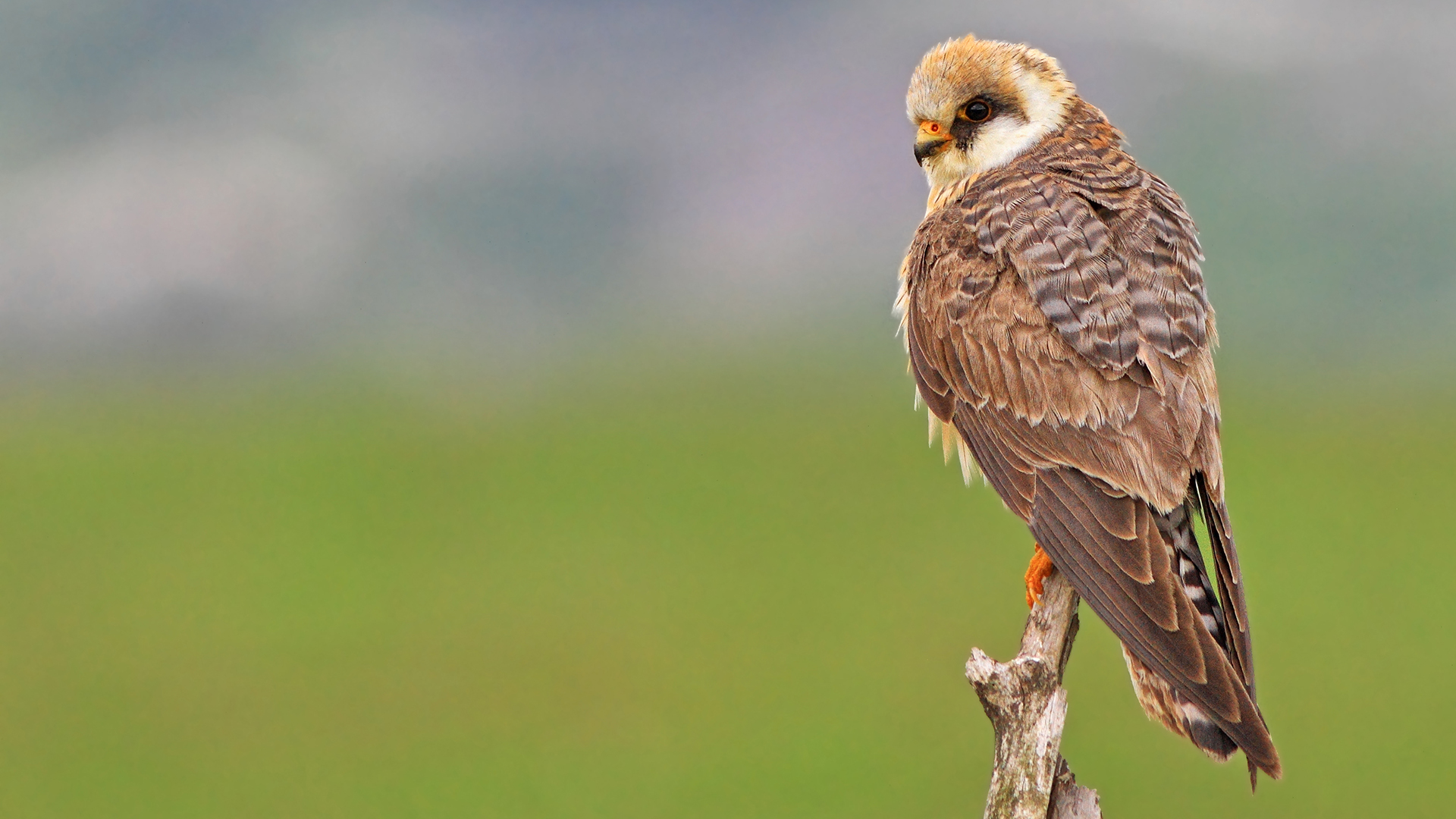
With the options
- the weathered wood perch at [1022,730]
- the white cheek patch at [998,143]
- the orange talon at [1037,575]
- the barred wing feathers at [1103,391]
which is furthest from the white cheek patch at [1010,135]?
the weathered wood perch at [1022,730]

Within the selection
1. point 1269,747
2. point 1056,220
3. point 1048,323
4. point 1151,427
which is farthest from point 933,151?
point 1269,747

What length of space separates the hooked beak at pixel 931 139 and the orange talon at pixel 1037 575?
1726 mm

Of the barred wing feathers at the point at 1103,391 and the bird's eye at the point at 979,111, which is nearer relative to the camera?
the barred wing feathers at the point at 1103,391

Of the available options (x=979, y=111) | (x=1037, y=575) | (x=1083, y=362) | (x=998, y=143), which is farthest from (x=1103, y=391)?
(x=979, y=111)

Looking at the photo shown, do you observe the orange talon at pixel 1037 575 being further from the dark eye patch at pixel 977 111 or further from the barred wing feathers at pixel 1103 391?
the dark eye patch at pixel 977 111

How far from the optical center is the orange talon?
4098 millimetres

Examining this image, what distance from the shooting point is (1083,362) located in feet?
13.3

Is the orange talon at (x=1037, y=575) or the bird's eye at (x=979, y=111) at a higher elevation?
the bird's eye at (x=979, y=111)

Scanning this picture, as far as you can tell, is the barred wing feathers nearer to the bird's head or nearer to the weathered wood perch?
the bird's head

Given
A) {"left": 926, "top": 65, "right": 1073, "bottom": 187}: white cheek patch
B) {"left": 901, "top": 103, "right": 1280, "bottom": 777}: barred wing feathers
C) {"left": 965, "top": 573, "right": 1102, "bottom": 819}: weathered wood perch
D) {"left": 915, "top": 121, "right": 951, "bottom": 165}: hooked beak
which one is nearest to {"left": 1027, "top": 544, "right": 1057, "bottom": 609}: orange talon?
{"left": 901, "top": 103, "right": 1280, "bottom": 777}: barred wing feathers

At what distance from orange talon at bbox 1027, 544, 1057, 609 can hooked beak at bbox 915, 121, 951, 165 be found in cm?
173

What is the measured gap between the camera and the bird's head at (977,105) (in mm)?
4898

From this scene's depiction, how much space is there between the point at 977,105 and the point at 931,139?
0.22m

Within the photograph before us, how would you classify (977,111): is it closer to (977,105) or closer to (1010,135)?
(977,105)
